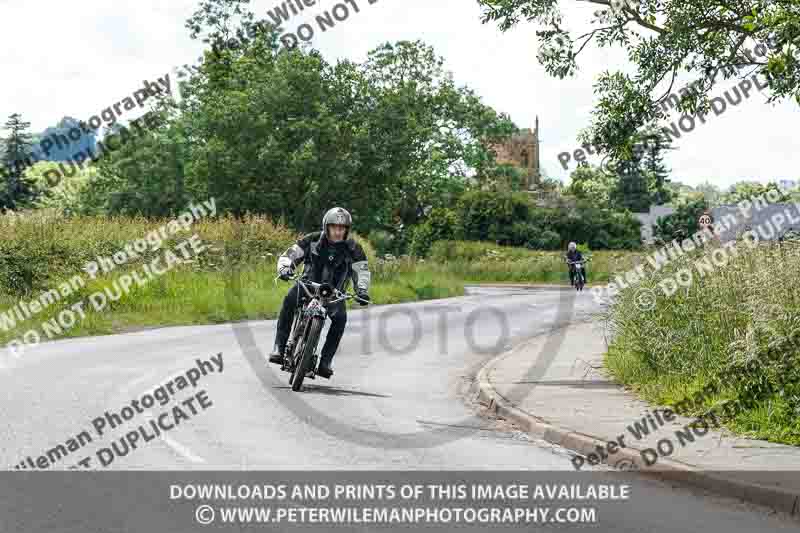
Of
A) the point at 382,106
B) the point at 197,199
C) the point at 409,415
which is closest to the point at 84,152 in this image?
the point at 197,199

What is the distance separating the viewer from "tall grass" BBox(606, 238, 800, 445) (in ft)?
33.5

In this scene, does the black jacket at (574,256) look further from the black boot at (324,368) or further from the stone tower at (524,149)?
the stone tower at (524,149)

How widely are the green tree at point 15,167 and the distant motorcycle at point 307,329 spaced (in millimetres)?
66144

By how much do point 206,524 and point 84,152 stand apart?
141 ft

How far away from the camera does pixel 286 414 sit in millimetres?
11094

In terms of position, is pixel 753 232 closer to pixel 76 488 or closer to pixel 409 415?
pixel 409 415

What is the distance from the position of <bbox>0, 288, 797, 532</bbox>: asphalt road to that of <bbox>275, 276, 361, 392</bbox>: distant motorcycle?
0.31 meters

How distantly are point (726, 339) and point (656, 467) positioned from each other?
395 cm

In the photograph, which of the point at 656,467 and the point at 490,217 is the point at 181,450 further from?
the point at 490,217

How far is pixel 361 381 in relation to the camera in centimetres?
1494

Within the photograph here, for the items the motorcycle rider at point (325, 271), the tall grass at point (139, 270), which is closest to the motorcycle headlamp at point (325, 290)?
the motorcycle rider at point (325, 271)

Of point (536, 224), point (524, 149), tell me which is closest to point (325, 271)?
point (536, 224)

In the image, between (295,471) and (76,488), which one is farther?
(295,471)

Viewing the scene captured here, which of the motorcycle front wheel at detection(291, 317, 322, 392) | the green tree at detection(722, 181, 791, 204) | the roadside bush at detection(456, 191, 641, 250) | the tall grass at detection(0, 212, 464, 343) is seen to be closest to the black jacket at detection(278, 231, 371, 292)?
the motorcycle front wheel at detection(291, 317, 322, 392)
